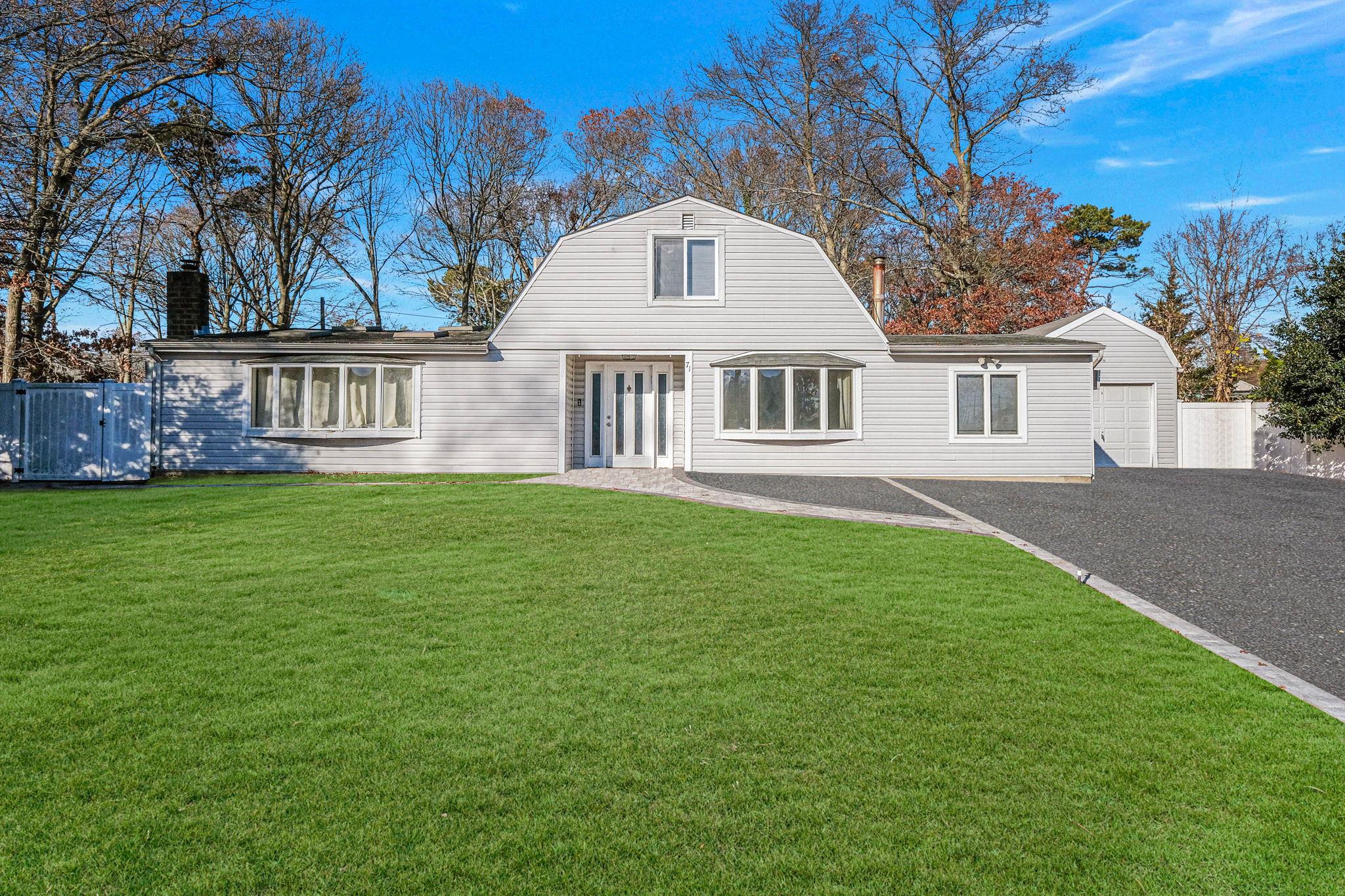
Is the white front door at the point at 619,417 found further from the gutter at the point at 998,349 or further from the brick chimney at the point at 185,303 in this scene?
the brick chimney at the point at 185,303

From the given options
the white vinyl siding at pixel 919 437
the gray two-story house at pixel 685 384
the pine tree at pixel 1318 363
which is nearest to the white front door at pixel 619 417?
the gray two-story house at pixel 685 384

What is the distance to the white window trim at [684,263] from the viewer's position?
1531 cm

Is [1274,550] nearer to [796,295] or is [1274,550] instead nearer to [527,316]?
[796,295]

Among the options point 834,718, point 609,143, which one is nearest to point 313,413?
point 834,718

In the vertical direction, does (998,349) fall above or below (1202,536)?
above

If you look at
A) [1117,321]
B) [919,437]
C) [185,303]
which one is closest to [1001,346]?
[919,437]

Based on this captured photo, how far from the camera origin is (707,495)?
1163cm

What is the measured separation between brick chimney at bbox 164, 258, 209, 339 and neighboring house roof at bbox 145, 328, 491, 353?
0.38m

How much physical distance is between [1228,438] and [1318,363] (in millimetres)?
2897

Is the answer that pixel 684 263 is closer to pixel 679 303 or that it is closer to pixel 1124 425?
pixel 679 303

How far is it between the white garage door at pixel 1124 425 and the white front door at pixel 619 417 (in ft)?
41.3

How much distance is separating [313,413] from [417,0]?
428 inches

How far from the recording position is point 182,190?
20406mm

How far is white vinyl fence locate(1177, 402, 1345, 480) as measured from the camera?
62.6ft
